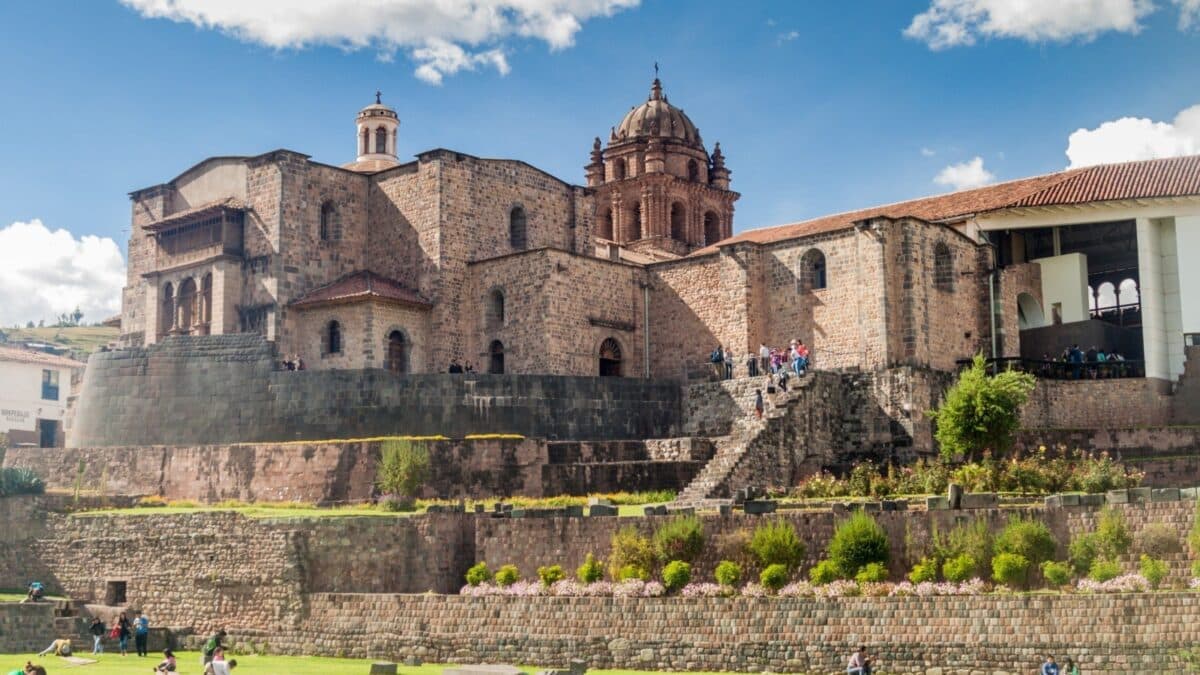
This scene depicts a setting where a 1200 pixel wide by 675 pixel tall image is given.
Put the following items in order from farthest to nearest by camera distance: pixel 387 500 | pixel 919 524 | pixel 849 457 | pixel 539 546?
pixel 849 457, pixel 387 500, pixel 539 546, pixel 919 524

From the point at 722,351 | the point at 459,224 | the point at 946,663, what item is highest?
the point at 459,224

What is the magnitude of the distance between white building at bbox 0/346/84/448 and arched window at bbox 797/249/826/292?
36.7m

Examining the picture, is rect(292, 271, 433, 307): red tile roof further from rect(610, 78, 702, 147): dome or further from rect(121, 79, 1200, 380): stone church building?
rect(610, 78, 702, 147): dome

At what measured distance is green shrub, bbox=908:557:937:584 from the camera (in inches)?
945

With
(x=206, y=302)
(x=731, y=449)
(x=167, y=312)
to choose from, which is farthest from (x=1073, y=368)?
(x=167, y=312)

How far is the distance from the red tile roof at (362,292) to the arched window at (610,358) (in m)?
5.65

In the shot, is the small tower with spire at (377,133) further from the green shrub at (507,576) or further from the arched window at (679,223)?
the green shrub at (507,576)

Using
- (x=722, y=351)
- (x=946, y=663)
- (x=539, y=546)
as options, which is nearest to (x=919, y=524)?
(x=946, y=663)

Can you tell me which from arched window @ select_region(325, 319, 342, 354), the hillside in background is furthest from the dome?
the hillside in background

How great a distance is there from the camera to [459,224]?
4438 centimetres

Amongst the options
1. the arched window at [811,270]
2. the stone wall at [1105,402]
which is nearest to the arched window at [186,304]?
the arched window at [811,270]

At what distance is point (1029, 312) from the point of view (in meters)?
43.7

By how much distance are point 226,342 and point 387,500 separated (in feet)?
30.4

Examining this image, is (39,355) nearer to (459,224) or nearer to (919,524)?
(459,224)
